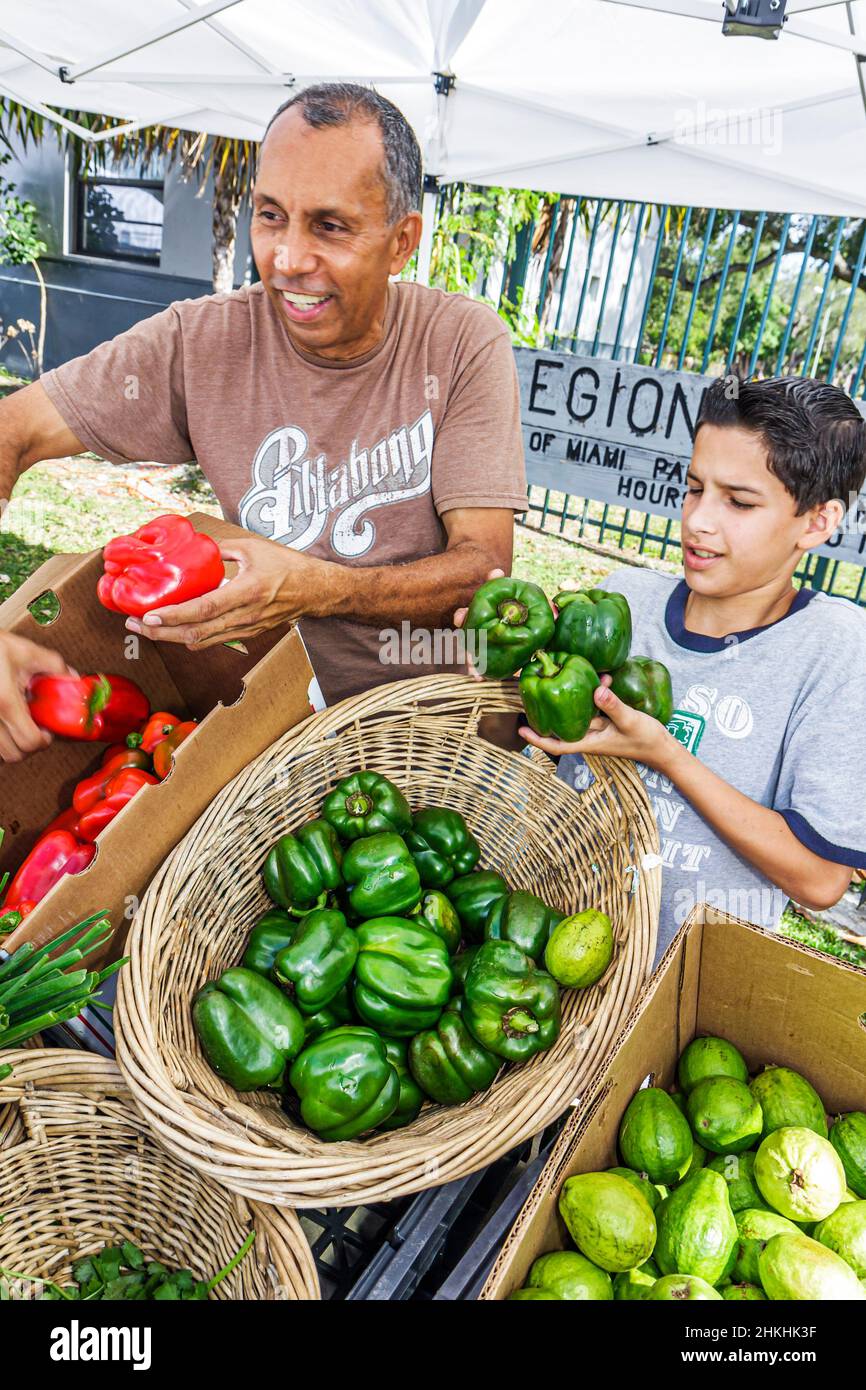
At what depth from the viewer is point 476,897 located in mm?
2072

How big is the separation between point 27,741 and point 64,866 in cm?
31

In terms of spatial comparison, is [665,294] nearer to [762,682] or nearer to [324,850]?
[762,682]

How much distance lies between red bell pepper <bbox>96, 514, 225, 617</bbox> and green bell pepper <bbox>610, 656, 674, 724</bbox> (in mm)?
887

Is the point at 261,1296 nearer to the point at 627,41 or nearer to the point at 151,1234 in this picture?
the point at 151,1234

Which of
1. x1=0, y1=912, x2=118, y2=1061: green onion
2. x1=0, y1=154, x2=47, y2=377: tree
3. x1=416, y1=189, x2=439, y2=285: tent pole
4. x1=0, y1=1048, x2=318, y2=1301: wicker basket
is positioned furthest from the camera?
x1=0, y1=154, x2=47, y2=377: tree

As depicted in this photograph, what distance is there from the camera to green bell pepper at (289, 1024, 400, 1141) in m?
1.56

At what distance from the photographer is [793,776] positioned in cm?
204

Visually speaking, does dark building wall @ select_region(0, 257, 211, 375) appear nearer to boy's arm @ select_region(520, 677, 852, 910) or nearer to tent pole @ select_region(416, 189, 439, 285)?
tent pole @ select_region(416, 189, 439, 285)

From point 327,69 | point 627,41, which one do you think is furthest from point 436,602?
point 327,69

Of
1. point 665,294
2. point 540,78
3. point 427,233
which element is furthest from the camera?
point 665,294

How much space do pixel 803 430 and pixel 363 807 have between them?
50.4 inches

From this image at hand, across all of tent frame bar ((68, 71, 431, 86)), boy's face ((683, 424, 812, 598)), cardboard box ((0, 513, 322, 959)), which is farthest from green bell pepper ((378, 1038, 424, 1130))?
tent frame bar ((68, 71, 431, 86))

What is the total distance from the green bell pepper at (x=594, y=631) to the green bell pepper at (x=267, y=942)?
31.9 inches

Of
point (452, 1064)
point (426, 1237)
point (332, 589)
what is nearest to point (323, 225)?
point (332, 589)
